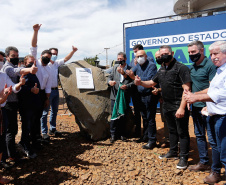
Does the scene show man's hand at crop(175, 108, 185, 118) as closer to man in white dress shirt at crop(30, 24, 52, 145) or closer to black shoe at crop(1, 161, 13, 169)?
man in white dress shirt at crop(30, 24, 52, 145)

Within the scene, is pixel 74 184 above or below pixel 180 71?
below

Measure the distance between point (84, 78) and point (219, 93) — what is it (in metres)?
3.25

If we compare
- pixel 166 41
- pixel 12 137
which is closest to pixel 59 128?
pixel 12 137

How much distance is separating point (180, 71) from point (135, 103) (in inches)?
64.7

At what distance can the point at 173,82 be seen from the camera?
10.7 ft

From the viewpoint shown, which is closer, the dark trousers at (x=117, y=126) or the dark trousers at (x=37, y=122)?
the dark trousers at (x=37, y=122)

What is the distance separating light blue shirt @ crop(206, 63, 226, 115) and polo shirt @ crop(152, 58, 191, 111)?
772 mm

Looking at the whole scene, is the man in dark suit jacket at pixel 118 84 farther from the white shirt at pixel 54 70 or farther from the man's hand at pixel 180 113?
the man's hand at pixel 180 113

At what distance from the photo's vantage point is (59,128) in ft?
18.6

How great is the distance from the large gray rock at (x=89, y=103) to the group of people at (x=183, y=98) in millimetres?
284

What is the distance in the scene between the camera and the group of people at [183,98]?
2318 millimetres

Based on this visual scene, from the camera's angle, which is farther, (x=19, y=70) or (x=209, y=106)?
(x=19, y=70)

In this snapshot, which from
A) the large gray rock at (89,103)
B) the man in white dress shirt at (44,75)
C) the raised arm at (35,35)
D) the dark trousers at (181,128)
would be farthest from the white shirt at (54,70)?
the dark trousers at (181,128)

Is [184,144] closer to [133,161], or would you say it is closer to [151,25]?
[133,161]
